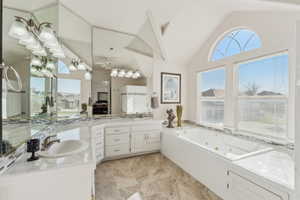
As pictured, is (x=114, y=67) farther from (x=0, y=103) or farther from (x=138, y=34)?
(x=0, y=103)

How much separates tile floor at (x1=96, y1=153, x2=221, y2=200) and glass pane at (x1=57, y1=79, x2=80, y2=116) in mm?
1192

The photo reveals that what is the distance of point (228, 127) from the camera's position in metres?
2.84

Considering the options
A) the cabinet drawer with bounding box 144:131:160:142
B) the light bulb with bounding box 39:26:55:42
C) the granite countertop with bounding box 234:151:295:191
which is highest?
the light bulb with bounding box 39:26:55:42

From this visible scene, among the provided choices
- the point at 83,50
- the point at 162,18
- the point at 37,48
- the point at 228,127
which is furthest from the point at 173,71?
the point at 37,48

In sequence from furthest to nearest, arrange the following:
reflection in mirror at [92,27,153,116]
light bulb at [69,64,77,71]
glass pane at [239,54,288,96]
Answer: reflection in mirror at [92,27,153,116]
light bulb at [69,64,77,71]
glass pane at [239,54,288,96]

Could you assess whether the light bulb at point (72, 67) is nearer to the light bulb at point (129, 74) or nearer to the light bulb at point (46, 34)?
the light bulb at point (46, 34)

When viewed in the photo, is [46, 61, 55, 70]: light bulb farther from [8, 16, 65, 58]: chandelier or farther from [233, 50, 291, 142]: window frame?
[233, 50, 291, 142]: window frame

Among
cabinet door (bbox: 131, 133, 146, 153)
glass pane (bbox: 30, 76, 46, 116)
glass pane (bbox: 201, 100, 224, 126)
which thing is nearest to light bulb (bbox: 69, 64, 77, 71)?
glass pane (bbox: 30, 76, 46, 116)

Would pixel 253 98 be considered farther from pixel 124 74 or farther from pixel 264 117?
pixel 124 74

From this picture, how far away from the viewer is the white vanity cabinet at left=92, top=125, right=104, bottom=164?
8.20 feet

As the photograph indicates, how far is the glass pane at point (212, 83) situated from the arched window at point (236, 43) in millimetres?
350

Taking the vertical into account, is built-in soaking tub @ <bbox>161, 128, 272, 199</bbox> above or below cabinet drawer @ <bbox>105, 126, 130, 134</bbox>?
below

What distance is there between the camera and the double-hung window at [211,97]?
3.11 m

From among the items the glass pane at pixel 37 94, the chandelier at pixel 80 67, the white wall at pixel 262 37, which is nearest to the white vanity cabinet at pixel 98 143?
the glass pane at pixel 37 94
